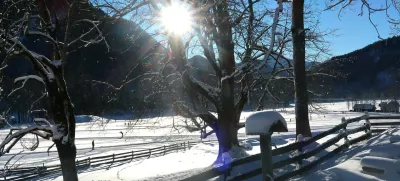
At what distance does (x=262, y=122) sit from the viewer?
4.11 meters

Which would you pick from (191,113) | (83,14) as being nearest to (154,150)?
(191,113)

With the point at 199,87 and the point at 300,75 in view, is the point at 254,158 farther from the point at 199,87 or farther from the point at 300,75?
the point at 300,75

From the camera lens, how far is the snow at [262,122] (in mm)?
4082

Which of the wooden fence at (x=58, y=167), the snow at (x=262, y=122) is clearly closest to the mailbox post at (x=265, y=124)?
the snow at (x=262, y=122)

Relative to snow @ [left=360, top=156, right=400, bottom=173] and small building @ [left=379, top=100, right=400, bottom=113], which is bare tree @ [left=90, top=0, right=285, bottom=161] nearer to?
snow @ [left=360, top=156, right=400, bottom=173]

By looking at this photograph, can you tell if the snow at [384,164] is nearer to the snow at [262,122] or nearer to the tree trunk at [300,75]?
the snow at [262,122]

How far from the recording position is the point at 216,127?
10.9 metres

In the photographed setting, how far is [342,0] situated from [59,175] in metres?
20.6

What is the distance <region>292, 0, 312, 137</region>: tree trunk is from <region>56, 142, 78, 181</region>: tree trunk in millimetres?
6466

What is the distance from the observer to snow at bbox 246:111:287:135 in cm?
408

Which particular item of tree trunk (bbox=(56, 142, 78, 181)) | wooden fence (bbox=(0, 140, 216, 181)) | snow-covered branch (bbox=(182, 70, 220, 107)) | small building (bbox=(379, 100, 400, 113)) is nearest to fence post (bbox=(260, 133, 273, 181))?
snow-covered branch (bbox=(182, 70, 220, 107))

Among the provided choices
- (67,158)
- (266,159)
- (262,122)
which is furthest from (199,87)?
(262,122)

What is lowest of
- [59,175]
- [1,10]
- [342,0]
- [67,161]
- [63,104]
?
[59,175]

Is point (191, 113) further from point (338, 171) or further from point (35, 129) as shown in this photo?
point (338, 171)
